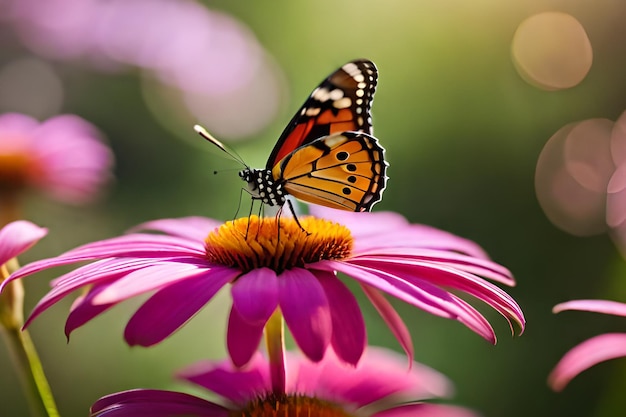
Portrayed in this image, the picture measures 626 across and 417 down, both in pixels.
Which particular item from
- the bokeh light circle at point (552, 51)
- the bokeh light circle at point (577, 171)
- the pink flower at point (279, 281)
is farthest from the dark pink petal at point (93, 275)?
the bokeh light circle at point (552, 51)

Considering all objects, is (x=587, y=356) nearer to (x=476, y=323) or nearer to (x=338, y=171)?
(x=476, y=323)

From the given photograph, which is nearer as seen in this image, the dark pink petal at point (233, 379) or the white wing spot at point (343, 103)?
the dark pink petal at point (233, 379)

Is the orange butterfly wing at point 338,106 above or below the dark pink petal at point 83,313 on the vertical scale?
above

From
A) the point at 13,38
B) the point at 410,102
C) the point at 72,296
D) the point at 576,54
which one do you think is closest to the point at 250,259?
the point at 72,296

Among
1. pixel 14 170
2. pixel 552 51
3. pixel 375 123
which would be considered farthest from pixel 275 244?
pixel 552 51

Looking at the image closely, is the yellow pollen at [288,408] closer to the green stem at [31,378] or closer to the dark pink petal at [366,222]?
the green stem at [31,378]

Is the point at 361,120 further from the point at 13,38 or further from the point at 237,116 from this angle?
the point at 13,38
